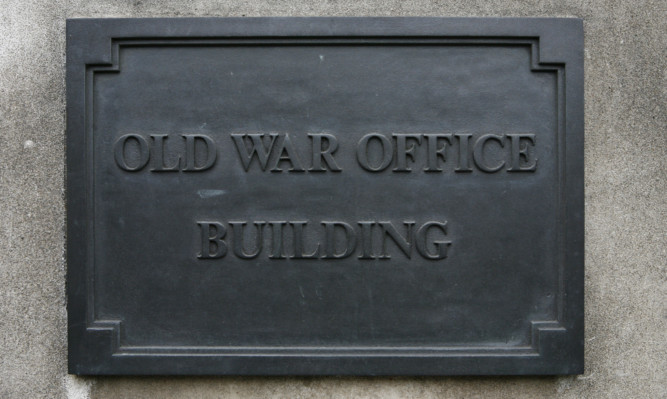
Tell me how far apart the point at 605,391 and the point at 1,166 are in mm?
3190

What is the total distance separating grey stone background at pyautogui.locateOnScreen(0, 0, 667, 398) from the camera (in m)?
2.55

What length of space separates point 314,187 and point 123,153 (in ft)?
3.07

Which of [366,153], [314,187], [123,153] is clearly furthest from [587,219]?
[123,153]

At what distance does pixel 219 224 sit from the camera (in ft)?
8.21

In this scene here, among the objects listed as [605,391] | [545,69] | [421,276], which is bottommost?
[605,391]

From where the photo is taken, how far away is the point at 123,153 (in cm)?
251

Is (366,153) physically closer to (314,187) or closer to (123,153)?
(314,187)

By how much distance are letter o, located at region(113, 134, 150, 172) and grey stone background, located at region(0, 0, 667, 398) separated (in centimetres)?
33

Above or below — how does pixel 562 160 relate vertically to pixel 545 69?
below

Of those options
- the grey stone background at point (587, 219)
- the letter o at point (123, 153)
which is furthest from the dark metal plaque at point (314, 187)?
the grey stone background at point (587, 219)

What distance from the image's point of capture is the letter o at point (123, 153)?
2508 mm

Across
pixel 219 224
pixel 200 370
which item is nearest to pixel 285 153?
pixel 219 224

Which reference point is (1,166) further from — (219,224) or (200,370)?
(200,370)

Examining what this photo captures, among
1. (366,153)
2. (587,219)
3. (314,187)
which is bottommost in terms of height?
(587,219)
